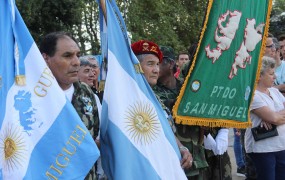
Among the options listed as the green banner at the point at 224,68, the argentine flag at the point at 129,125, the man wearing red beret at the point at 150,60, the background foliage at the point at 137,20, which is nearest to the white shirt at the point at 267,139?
the green banner at the point at 224,68

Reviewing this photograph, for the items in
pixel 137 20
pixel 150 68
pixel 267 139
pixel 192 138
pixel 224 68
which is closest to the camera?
pixel 150 68

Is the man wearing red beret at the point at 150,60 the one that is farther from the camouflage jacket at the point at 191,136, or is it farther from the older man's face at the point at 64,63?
the older man's face at the point at 64,63

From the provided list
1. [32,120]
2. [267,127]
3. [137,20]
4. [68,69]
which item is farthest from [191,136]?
[137,20]

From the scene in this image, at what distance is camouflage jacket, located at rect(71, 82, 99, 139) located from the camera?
283 centimetres

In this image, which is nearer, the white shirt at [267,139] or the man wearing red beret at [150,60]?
the man wearing red beret at [150,60]

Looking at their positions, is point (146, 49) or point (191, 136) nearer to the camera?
point (146, 49)

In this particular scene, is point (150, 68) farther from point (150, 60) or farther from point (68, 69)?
point (68, 69)

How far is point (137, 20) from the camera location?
686 inches

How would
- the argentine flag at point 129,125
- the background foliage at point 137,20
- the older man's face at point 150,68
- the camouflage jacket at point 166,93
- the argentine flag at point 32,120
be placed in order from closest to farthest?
the argentine flag at point 32,120 < the argentine flag at point 129,125 < the older man's face at point 150,68 < the camouflage jacket at point 166,93 < the background foliage at point 137,20

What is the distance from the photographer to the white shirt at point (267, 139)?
179 inches

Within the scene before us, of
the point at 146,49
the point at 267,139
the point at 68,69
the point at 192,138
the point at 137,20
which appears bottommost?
the point at 267,139

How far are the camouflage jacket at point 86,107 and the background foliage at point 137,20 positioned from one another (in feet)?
31.3

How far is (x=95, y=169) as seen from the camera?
115 inches

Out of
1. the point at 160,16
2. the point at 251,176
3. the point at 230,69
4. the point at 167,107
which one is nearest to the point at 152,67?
the point at 167,107
